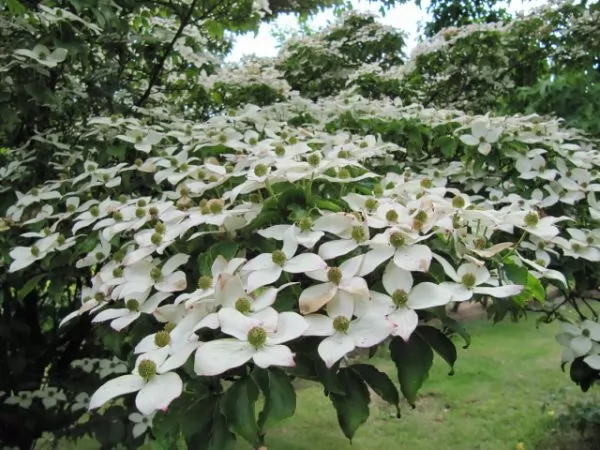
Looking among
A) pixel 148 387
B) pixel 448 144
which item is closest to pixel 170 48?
pixel 448 144

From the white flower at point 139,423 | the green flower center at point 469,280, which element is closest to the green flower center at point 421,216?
the green flower center at point 469,280

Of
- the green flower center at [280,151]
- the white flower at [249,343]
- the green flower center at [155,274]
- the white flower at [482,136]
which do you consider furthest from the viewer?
the white flower at [482,136]

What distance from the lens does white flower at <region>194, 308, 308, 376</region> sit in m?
0.69

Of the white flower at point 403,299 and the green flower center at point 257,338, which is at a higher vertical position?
the green flower center at point 257,338

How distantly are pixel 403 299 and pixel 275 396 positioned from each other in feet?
0.68

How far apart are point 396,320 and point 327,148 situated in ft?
2.82

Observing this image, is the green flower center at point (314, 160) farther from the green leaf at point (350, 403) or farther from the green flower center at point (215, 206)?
the green leaf at point (350, 403)

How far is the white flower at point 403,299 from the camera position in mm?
779

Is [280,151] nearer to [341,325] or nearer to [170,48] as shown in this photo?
[341,325]

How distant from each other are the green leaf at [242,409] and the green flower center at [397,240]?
0.92 feet

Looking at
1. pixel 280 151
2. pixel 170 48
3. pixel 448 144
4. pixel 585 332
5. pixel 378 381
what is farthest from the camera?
pixel 170 48

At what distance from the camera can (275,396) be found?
749 millimetres

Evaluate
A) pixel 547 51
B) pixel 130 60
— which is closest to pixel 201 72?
pixel 130 60

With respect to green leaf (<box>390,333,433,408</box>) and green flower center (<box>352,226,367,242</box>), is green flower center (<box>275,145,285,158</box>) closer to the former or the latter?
green flower center (<box>352,226,367,242</box>)
